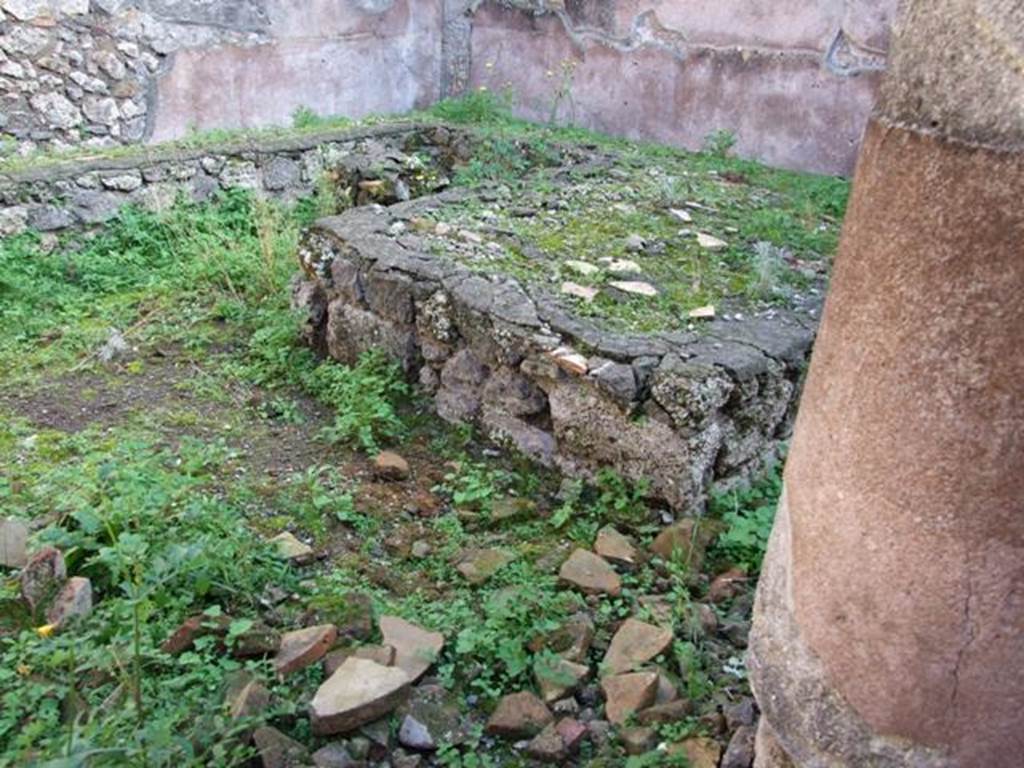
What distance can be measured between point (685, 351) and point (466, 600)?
1.09m

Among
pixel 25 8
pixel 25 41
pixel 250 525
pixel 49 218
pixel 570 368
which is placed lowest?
pixel 250 525

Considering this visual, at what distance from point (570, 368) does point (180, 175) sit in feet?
11.7

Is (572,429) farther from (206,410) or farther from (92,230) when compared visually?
(92,230)

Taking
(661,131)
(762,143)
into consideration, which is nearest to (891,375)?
(762,143)

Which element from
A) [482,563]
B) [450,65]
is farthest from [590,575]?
[450,65]

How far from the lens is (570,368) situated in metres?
3.02

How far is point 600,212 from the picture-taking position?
14.5 feet

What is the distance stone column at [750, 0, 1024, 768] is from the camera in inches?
41.6

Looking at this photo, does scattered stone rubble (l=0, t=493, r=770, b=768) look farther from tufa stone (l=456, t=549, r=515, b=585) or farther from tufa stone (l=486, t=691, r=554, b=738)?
tufa stone (l=456, t=549, r=515, b=585)

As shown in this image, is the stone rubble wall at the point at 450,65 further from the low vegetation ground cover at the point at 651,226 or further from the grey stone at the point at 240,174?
the grey stone at the point at 240,174

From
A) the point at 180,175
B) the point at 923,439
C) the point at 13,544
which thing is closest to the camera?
the point at 923,439

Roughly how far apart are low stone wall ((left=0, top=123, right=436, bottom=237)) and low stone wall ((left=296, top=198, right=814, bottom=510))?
6.80ft

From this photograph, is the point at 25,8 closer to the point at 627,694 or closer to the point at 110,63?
the point at 110,63

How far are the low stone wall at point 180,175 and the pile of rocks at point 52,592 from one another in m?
3.22
